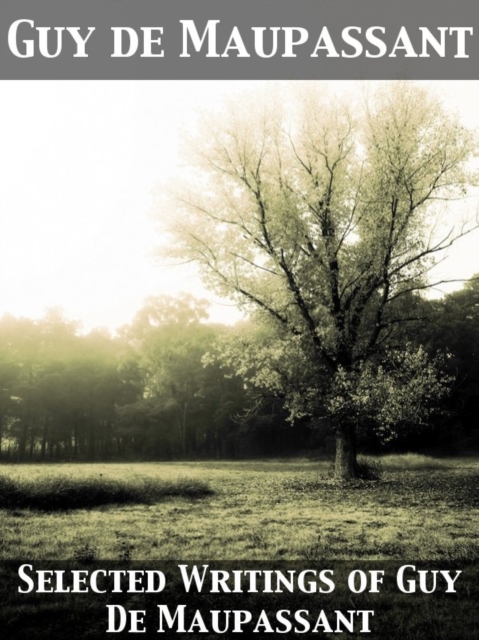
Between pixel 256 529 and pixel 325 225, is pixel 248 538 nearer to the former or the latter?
pixel 256 529

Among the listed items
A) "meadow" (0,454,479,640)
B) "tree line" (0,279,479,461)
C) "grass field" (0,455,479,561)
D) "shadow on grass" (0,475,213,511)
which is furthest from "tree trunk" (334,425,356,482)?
"tree line" (0,279,479,461)

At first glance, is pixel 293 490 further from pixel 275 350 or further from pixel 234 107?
pixel 234 107

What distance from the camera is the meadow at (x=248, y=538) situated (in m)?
4.89

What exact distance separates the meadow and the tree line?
124ft

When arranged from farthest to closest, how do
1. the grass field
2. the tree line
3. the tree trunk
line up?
the tree line, the tree trunk, the grass field

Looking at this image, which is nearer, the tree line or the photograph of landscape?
the photograph of landscape

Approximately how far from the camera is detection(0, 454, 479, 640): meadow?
16.1 ft

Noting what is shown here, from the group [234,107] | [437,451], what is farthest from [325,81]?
[437,451]

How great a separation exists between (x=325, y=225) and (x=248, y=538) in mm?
12977

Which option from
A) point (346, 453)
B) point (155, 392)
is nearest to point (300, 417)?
point (346, 453)

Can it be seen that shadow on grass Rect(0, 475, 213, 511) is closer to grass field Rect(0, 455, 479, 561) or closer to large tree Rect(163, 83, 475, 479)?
grass field Rect(0, 455, 479, 561)

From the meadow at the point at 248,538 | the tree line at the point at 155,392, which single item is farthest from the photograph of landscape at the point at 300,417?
the tree line at the point at 155,392

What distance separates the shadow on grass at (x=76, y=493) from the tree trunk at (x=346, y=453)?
6542 mm

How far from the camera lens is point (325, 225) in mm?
19016
